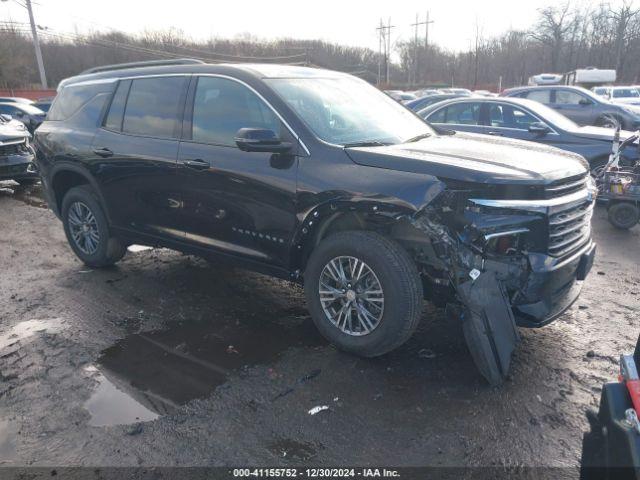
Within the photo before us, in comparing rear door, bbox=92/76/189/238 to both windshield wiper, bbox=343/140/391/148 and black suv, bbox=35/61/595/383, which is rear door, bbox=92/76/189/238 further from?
windshield wiper, bbox=343/140/391/148

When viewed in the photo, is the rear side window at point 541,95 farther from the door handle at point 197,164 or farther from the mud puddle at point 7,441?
the mud puddle at point 7,441

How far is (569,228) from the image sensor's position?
3.35m

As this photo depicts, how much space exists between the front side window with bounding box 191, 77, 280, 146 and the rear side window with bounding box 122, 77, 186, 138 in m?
0.25

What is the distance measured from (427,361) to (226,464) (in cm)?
159

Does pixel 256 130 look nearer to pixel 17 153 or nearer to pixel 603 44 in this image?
pixel 17 153

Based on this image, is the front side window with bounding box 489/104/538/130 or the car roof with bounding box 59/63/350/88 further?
the front side window with bounding box 489/104/538/130

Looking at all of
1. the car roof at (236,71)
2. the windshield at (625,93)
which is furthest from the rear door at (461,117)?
the windshield at (625,93)

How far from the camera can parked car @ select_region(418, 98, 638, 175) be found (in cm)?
843

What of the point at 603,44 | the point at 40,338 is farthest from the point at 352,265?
the point at 603,44

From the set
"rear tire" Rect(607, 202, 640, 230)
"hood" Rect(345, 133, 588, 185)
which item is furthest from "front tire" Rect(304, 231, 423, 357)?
"rear tire" Rect(607, 202, 640, 230)

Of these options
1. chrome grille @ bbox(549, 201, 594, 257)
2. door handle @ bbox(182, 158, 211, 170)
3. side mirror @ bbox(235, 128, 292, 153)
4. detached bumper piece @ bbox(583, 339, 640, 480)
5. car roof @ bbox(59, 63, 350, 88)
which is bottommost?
detached bumper piece @ bbox(583, 339, 640, 480)

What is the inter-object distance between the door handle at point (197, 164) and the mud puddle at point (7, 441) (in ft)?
7.19

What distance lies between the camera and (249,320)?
4.25m

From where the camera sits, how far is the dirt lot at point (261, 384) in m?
2.70
